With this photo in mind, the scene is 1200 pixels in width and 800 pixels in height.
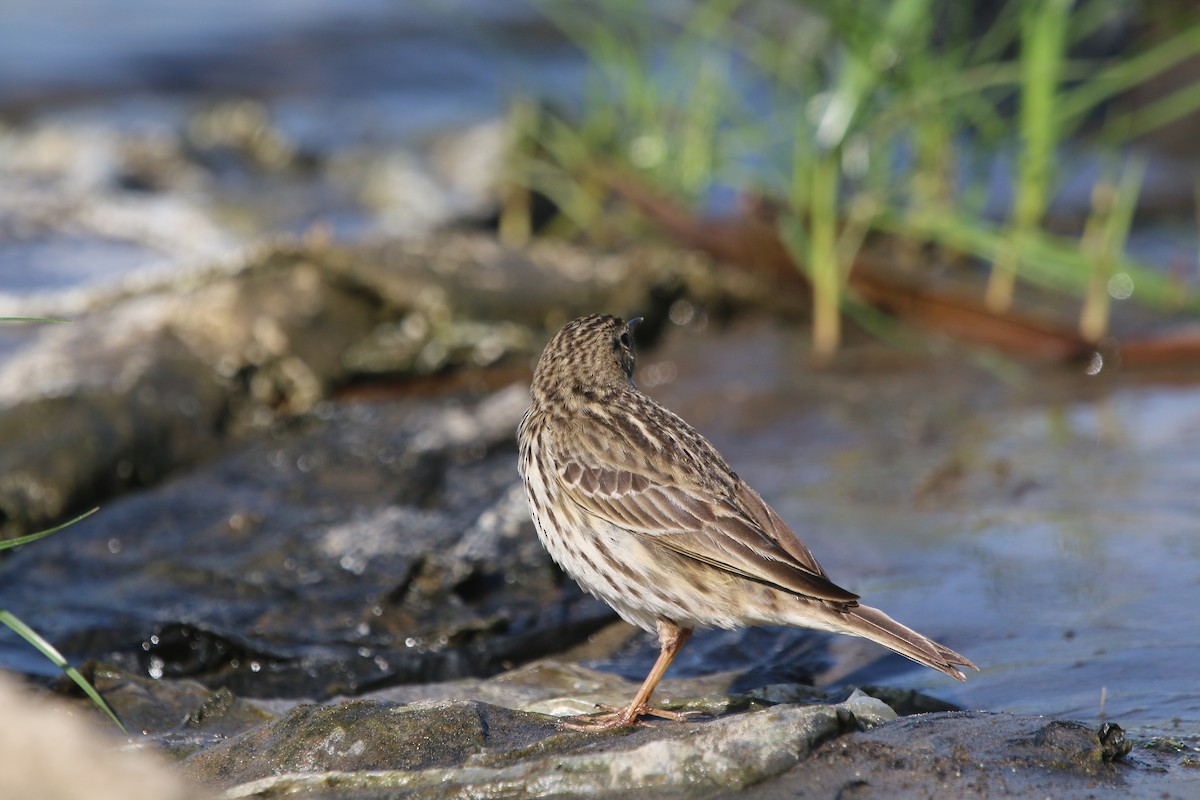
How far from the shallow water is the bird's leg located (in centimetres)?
89

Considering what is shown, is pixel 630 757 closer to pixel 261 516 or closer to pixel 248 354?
pixel 261 516

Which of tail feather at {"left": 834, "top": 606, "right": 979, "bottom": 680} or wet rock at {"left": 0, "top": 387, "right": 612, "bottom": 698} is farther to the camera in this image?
wet rock at {"left": 0, "top": 387, "right": 612, "bottom": 698}

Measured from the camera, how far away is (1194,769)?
3.76 meters

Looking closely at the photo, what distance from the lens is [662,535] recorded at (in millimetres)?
4645

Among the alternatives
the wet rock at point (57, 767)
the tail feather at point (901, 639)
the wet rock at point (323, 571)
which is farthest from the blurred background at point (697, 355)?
the wet rock at point (57, 767)

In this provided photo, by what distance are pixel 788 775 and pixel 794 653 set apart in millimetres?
2117

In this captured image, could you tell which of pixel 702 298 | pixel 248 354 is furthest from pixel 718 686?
pixel 702 298

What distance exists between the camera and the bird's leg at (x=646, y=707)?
14.6ft

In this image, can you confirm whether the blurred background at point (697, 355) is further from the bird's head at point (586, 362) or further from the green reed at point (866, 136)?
the bird's head at point (586, 362)

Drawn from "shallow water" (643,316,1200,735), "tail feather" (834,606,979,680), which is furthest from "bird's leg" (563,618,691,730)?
"shallow water" (643,316,1200,735)

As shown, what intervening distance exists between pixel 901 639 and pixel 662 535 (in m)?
0.85

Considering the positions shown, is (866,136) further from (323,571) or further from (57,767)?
(57,767)

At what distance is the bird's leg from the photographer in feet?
14.6

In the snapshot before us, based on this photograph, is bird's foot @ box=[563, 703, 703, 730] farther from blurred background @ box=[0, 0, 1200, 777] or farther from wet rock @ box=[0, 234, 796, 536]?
wet rock @ box=[0, 234, 796, 536]
